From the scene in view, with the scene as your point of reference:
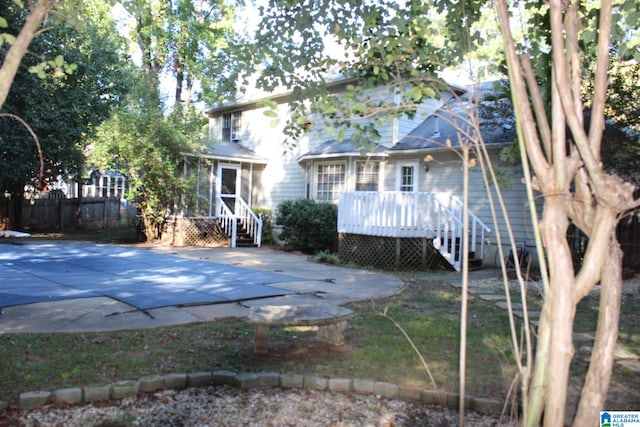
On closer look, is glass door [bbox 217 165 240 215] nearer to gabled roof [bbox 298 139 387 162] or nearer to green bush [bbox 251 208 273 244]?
green bush [bbox 251 208 273 244]

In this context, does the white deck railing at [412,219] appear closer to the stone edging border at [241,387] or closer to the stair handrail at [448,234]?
the stair handrail at [448,234]

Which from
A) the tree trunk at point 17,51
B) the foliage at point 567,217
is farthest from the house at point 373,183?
the tree trunk at point 17,51

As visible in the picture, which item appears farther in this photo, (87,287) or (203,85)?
(203,85)

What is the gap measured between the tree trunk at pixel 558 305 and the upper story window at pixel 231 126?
1904cm

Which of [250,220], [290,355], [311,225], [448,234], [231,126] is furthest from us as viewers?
[231,126]

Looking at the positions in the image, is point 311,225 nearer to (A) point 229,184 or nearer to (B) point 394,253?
(B) point 394,253

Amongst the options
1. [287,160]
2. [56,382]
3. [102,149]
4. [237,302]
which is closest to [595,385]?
[56,382]

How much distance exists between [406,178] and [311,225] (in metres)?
3.10

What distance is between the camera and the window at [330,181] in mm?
15898

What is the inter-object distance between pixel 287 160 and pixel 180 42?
509 inches

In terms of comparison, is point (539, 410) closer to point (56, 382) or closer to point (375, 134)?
point (375, 134)

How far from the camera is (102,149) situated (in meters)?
15.1

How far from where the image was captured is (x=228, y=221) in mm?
16984

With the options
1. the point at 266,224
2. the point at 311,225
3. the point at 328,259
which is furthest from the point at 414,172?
the point at 266,224
